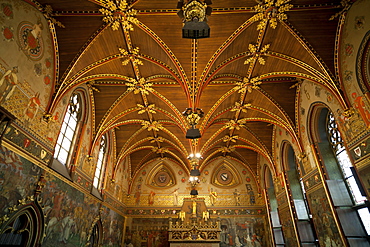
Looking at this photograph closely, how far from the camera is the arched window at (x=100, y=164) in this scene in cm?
1526

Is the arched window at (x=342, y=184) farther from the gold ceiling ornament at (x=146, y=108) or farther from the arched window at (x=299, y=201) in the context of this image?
the gold ceiling ornament at (x=146, y=108)

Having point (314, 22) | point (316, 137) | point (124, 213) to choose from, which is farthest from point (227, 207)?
point (314, 22)

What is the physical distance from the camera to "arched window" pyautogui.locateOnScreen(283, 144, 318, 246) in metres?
13.0

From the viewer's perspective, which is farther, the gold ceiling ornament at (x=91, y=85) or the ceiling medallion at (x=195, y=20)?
the gold ceiling ornament at (x=91, y=85)

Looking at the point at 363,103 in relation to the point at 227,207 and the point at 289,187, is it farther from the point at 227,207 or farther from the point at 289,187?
the point at 227,207

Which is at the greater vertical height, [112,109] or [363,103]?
[112,109]

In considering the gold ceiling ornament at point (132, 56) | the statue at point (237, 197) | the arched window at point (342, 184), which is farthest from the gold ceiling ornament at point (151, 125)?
the arched window at point (342, 184)

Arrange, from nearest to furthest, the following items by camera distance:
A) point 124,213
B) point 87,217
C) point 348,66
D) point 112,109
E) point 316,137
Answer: point 348,66, point 316,137, point 87,217, point 112,109, point 124,213

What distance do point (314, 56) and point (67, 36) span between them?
10.6 meters

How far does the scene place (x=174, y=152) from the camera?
2117 centimetres

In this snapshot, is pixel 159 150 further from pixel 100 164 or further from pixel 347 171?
pixel 347 171

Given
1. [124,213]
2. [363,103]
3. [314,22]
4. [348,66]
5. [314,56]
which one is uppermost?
[314,22]

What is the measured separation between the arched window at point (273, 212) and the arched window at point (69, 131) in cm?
1493

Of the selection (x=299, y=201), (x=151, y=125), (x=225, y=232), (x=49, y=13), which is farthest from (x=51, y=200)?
(x=225, y=232)
